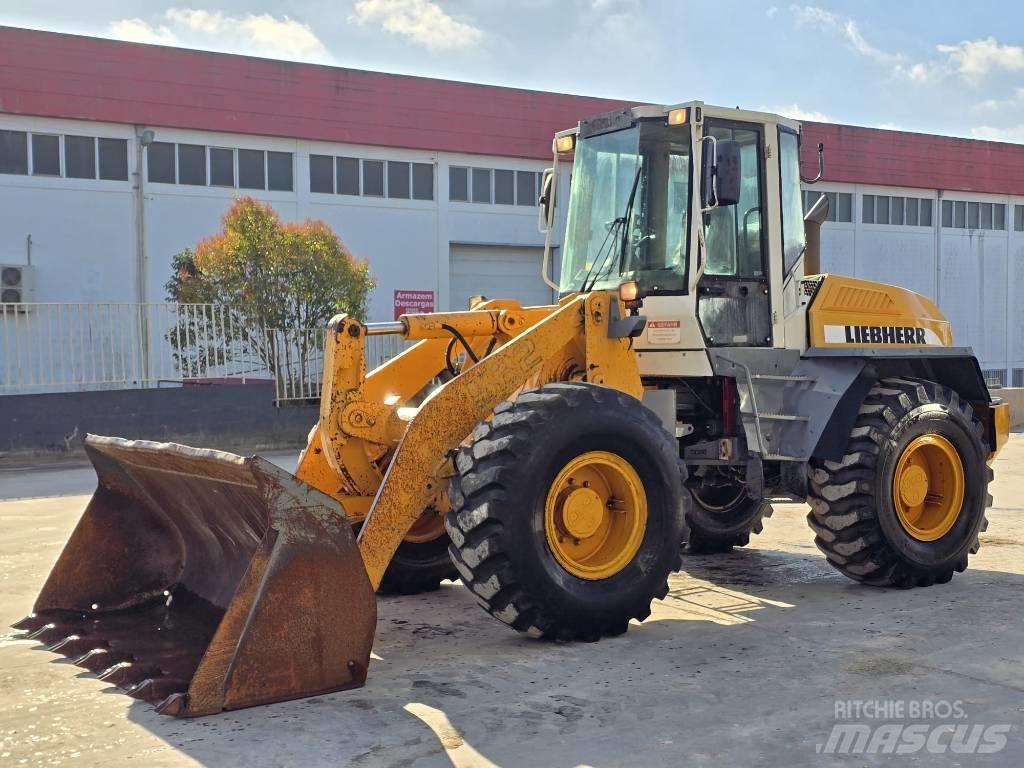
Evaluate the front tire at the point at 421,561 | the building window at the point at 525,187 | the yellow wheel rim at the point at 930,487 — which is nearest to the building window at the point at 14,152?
the building window at the point at 525,187

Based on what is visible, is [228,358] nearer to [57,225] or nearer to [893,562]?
[57,225]

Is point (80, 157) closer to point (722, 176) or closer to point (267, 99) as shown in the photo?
point (267, 99)

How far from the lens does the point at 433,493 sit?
5.89 metres

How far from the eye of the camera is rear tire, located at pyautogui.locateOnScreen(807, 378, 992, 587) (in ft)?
24.0

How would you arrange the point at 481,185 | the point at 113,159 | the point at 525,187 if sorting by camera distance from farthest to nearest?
the point at 525,187 < the point at 481,185 < the point at 113,159

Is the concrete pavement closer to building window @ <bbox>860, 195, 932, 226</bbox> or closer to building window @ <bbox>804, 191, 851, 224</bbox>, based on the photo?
building window @ <bbox>804, 191, 851, 224</bbox>

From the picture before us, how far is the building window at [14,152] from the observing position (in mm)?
24406

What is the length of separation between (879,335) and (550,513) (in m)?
3.32

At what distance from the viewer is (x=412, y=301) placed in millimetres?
29547

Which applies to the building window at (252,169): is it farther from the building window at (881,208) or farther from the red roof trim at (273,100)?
the building window at (881,208)

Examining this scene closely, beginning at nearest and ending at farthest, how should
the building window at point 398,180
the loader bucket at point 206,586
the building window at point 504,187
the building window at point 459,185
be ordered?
the loader bucket at point 206,586
the building window at point 398,180
the building window at point 459,185
the building window at point 504,187

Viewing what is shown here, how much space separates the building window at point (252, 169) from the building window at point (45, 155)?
4069 mm

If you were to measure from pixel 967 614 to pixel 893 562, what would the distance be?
0.68m

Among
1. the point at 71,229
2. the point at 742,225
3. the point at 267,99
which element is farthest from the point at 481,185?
the point at 742,225
